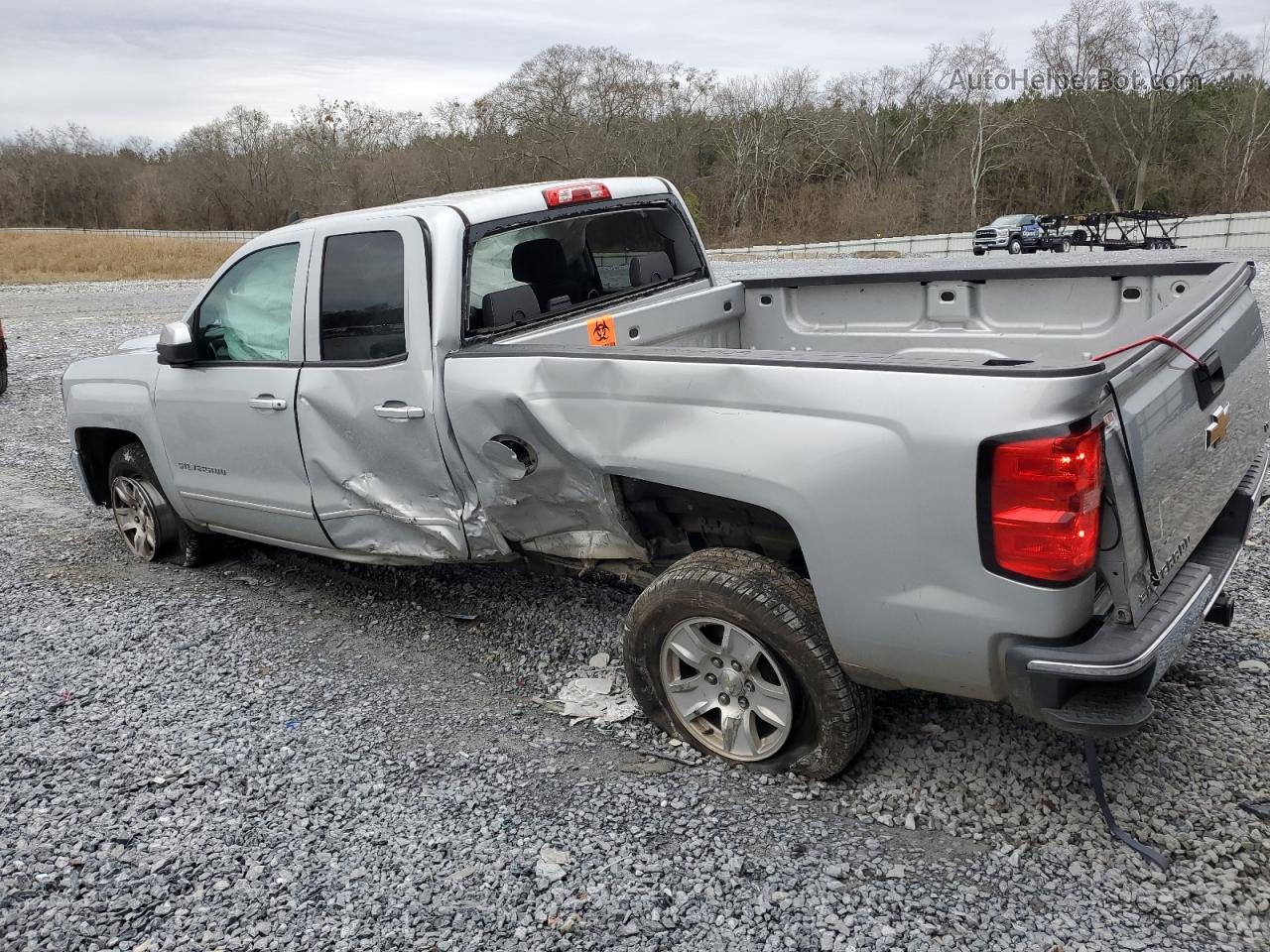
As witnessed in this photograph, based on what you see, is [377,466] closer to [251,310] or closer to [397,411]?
[397,411]

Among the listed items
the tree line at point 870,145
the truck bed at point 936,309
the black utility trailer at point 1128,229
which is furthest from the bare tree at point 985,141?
the truck bed at point 936,309

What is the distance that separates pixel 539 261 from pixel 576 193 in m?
0.39

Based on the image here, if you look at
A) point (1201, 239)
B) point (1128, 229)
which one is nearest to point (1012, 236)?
point (1128, 229)

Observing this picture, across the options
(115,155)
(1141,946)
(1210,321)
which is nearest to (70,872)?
(1141,946)

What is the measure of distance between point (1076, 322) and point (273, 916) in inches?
148

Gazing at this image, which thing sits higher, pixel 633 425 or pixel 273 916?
pixel 633 425

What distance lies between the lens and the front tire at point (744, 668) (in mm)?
3025

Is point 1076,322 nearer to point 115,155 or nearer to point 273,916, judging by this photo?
point 273,916

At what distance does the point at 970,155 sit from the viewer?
54688mm

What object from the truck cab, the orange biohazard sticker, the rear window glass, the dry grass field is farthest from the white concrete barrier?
the orange biohazard sticker

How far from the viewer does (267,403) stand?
14.4ft

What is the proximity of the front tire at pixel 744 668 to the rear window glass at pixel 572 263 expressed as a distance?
1.41 m

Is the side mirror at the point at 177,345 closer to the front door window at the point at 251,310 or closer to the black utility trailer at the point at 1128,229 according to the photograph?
the front door window at the point at 251,310

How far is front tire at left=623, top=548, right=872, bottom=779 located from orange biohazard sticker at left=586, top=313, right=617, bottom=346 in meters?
1.31
